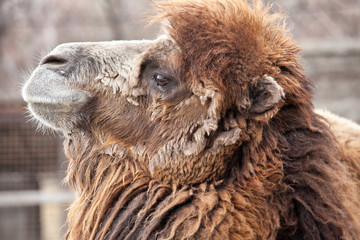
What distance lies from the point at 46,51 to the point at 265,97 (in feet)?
24.3

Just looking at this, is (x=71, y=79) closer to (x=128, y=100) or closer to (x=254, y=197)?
(x=128, y=100)

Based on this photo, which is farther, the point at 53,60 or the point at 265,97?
the point at 53,60

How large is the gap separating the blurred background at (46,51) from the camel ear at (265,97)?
5.37 metres

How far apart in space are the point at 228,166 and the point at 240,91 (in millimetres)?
412

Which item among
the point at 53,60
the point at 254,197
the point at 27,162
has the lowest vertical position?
the point at 27,162

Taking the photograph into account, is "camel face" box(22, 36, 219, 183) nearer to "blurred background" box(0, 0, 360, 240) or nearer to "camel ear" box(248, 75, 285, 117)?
"camel ear" box(248, 75, 285, 117)

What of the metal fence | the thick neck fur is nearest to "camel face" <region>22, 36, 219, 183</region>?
the thick neck fur

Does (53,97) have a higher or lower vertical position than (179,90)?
lower

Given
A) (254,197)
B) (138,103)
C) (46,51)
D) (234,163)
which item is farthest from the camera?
(46,51)

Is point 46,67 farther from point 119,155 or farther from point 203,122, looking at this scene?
point 203,122

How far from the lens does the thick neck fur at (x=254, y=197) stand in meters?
2.46

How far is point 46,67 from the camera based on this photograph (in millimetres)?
2766

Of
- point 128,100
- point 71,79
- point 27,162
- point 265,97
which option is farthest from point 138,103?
point 27,162

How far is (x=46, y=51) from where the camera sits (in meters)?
9.23
